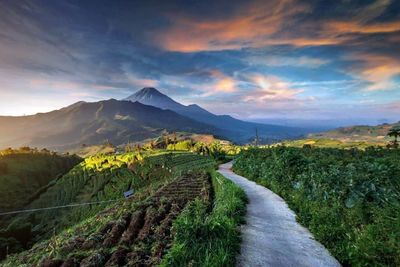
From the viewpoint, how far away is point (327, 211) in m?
11.0

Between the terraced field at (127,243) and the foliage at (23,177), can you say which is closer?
the terraced field at (127,243)

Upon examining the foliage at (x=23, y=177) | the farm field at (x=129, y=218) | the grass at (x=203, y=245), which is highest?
the grass at (x=203, y=245)

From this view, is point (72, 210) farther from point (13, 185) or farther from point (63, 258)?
point (63, 258)

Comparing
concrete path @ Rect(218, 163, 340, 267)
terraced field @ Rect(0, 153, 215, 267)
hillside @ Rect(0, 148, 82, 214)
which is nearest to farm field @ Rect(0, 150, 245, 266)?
terraced field @ Rect(0, 153, 215, 267)

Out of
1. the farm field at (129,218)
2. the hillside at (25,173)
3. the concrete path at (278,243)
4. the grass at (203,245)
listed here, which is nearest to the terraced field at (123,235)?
the farm field at (129,218)

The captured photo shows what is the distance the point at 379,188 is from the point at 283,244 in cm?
347

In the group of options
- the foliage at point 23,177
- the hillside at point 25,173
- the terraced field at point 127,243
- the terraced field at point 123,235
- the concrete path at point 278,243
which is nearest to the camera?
the concrete path at point 278,243

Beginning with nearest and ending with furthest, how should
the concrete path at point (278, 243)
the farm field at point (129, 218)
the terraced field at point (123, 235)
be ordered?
the concrete path at point (278, 243), the farm field at point (129, 218), the terraced field at point (123, 235)

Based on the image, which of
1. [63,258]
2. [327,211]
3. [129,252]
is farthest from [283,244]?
[63,258]

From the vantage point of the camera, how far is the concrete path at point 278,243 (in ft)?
28.5

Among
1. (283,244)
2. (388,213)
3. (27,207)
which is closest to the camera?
(388,213)

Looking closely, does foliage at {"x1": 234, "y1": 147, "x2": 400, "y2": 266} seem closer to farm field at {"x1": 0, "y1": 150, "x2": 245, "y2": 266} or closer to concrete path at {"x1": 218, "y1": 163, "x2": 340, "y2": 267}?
concrete path at {"x1": 218, "y1": 163, "x2": 340, "y2": 267}

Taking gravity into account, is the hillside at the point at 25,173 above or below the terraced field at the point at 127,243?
below

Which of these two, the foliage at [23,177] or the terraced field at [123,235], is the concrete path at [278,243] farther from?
the foliage at [23,177]
